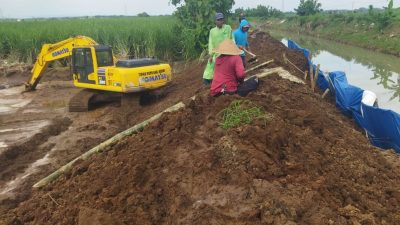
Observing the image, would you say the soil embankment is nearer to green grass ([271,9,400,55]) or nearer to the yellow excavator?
the yellow excavator

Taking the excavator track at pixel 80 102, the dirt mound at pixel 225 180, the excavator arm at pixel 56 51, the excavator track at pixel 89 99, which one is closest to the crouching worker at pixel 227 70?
the dirt mound at pixel 225 180

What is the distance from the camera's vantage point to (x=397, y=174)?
536 centimetres

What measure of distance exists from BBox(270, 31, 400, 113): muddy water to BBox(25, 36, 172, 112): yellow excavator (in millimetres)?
6508

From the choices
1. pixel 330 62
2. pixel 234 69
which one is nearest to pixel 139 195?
pixel 234 69

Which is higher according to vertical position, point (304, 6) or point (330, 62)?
point (304, 6)

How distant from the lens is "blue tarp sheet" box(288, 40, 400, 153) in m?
6.84

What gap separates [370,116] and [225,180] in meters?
4.43

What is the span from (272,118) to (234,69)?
130 cm

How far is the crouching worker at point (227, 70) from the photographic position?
Answer: 20.7 ft

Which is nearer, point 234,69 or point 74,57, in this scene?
point 234,69

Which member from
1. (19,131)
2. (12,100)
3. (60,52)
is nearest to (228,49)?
(19,131)

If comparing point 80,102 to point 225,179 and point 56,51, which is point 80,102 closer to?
point 56,51

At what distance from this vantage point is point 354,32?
3131 centimetres

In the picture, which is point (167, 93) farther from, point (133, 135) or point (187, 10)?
point (187, 10)
